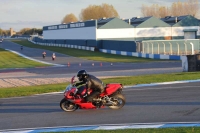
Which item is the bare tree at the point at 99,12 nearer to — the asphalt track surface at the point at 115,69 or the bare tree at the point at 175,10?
the bare tree at the point at 175,10

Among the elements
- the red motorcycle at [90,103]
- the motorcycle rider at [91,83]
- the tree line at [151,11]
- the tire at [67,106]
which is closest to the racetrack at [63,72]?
the tire at [67,106]

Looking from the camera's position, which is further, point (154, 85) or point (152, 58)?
point (152, 58)

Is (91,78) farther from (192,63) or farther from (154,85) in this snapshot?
(192,63)

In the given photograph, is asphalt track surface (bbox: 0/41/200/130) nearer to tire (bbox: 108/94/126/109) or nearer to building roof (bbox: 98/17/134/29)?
tire (bbox: 108/94/126/109)

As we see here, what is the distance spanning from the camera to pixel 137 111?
12586mm

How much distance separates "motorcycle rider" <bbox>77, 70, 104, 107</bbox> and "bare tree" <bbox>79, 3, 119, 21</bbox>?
5616 inches

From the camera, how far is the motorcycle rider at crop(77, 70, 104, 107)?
41.8 ft

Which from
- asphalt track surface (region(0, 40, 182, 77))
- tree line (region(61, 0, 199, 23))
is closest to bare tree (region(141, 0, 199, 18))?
tree line (region(61, 0, 199, 23))

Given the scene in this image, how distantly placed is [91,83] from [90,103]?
0.70 metres

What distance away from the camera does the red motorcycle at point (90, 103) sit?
13.0 metres

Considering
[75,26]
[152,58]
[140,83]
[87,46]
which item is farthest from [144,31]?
[140,83]

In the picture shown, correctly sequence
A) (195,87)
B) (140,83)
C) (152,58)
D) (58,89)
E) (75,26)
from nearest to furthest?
(195,87)
(58,89)
(140,83)
(152,58)
(75,26)

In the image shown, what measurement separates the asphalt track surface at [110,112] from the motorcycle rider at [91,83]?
532 mm

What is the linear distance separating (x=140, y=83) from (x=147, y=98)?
19.4ft
